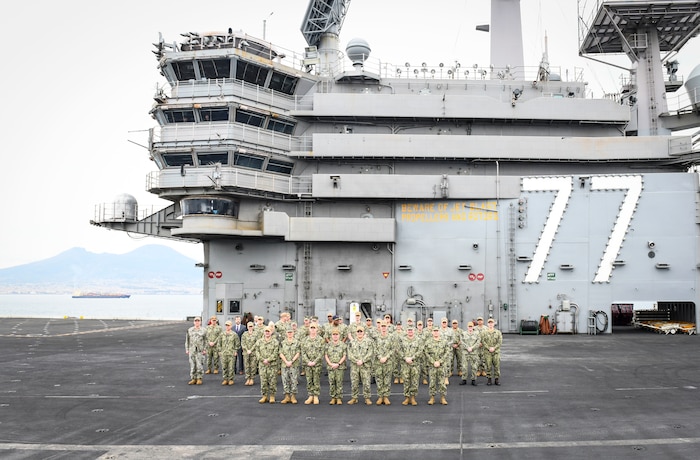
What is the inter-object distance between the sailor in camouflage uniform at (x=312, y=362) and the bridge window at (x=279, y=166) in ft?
58.3

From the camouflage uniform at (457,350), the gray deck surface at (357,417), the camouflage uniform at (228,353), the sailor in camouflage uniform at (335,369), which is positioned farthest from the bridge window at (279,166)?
the sailor in camouflage uniform at (335,369)

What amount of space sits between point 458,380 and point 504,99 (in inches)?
809

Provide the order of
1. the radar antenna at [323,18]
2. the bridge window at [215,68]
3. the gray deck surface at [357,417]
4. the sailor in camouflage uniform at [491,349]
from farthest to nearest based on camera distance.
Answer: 1. the radar antenna at [323,18]
2. the bridge window at [215,68]
3. the sailor in camouflage uniform at [491,349]
4. the gray deck surface at [357,417]

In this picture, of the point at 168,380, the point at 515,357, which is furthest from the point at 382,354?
the point at 515,357

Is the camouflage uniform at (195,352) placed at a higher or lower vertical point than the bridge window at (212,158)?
lower

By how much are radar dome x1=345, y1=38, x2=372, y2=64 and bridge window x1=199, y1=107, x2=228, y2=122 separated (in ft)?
26.4

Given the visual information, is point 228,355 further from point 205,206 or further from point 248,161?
point 248,161

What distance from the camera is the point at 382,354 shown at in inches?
561

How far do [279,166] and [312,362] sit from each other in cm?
1865

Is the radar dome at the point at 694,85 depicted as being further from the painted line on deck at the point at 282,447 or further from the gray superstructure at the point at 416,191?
the painted line on deck at the point at 282,447

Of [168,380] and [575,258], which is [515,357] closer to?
[575,258]

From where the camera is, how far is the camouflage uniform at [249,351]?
17.0m

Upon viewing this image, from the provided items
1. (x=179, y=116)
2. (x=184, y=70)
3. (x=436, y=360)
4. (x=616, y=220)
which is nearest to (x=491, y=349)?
(x=436, y=360)

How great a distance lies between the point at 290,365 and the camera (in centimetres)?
1427
